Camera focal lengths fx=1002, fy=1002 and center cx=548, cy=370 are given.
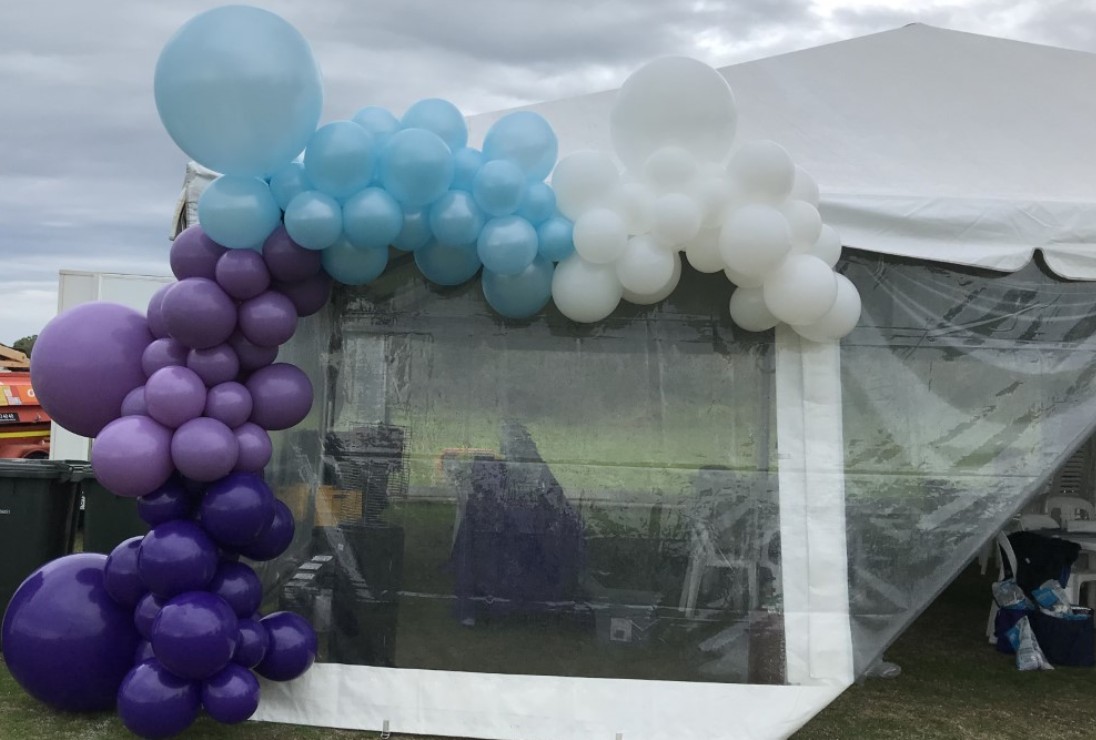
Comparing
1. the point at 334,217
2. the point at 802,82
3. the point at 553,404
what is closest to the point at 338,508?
the point at 553,404

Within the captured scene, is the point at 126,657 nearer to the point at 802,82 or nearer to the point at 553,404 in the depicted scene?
the point at 553,404

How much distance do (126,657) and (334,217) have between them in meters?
1.94

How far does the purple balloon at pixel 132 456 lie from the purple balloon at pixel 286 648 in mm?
727

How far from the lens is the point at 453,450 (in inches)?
159

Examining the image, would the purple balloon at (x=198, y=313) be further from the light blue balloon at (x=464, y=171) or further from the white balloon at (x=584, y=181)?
the white balloon at (x=584, y=181)

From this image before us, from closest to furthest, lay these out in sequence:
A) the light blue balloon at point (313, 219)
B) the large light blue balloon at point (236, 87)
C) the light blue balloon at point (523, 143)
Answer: the large light blue balloon at point (236, 87) < the light blue balloon at point (313, 219) < the light blue balloon at point (523, 143)

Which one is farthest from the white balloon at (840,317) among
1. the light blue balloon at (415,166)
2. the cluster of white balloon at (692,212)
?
the light blue balloon at (415,166)

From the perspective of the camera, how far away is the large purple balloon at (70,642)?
3.87m

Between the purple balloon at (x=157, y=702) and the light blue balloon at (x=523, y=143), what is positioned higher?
the light blue balloon at (x=523, y=143)

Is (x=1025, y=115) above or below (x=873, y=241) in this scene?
above

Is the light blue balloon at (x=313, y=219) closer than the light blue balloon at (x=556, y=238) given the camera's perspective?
Yes

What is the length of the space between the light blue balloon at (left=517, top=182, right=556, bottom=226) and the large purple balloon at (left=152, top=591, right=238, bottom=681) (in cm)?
178

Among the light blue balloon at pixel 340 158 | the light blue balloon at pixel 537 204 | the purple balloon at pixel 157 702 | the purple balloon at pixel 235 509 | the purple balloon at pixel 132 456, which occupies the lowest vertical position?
the purple balloon at pixel 157 702

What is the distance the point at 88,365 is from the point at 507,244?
1.65 m
